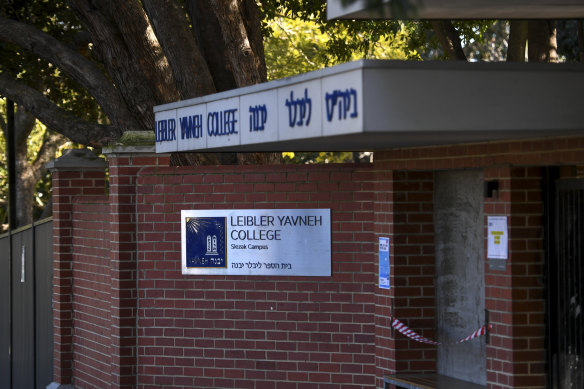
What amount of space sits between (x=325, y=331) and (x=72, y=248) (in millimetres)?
3745

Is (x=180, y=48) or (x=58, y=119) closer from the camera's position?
(x=180, y=48)

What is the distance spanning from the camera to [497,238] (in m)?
7.19

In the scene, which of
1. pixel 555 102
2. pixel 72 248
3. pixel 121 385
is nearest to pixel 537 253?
pixel 555 102

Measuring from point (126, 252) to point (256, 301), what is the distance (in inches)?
57.5

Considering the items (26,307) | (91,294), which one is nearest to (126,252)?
(91,294)

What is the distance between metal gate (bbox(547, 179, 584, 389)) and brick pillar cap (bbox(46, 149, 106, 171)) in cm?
574

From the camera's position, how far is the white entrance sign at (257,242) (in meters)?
8.77

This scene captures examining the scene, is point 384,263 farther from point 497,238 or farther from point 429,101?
point 429,101

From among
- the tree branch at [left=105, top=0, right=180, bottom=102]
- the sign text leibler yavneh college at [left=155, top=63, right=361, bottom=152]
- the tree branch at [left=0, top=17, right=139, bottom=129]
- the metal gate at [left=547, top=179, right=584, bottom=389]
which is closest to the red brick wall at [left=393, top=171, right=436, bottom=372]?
the metal gate at [left=547, top=179, right=584, bottom=389]

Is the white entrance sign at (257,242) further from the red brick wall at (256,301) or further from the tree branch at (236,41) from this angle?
the tree branch at (236,41)

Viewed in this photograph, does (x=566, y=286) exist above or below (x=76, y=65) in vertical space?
below

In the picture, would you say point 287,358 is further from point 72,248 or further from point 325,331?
point 72,248

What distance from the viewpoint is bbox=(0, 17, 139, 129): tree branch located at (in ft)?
43.4

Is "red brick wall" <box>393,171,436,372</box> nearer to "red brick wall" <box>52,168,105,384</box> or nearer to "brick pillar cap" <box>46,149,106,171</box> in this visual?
"brick pillar cap" <box>46,149,106,171</box>
